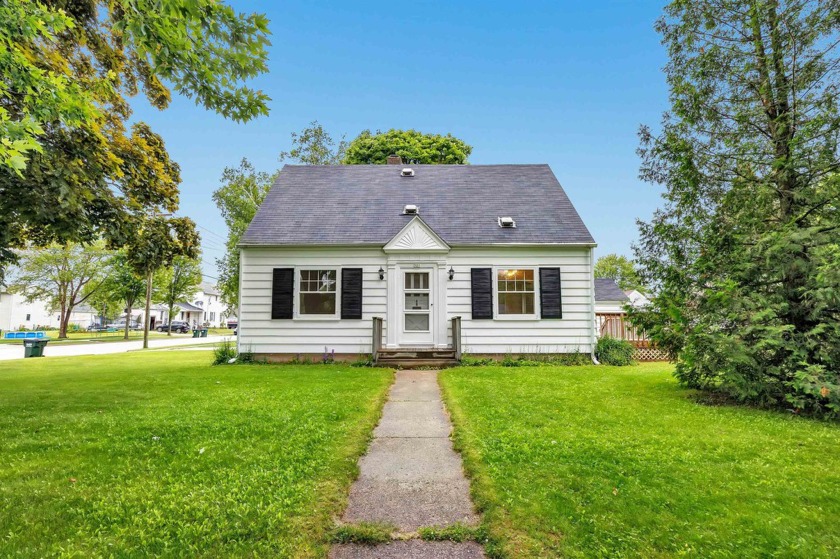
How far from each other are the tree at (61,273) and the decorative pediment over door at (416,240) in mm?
33063

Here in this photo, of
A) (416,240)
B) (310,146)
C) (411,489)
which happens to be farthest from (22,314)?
(411,489)

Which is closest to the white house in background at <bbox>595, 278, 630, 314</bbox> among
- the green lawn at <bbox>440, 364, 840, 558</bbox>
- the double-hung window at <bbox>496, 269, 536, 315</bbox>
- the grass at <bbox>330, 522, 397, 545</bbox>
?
the double-hung window at <bbox>496, 269, 536, 315</bbox>

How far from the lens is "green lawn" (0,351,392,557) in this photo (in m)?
2.37

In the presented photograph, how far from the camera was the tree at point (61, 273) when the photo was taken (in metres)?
32.3

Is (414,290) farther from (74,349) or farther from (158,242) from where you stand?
(74,349)

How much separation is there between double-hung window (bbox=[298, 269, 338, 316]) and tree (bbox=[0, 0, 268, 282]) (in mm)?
3868

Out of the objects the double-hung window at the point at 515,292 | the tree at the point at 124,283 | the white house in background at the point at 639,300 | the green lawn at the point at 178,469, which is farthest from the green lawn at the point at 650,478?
the tree at the point at 124,283

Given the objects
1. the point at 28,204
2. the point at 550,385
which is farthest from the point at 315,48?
the point at 550,385

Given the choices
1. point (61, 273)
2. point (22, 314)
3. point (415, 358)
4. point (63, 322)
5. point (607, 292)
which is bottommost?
point (415, 358)

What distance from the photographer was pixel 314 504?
2775 mm

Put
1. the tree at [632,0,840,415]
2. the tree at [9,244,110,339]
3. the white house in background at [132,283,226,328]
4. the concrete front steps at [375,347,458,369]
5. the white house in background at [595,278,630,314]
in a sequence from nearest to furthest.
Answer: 1. the tree at [632,0,840,415]
2. the concrete front steps at [375,347,458,369]
3. the white house in background at [595,278,630,314]
4. the tree at [9,244,110,339]
5. the white house in background at [132,283,226,328]

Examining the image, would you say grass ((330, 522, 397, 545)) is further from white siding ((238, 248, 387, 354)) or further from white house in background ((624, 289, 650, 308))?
white siding ((238, 248, 387, 354))

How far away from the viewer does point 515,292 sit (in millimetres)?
11344

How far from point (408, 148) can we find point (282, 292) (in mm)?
16079
